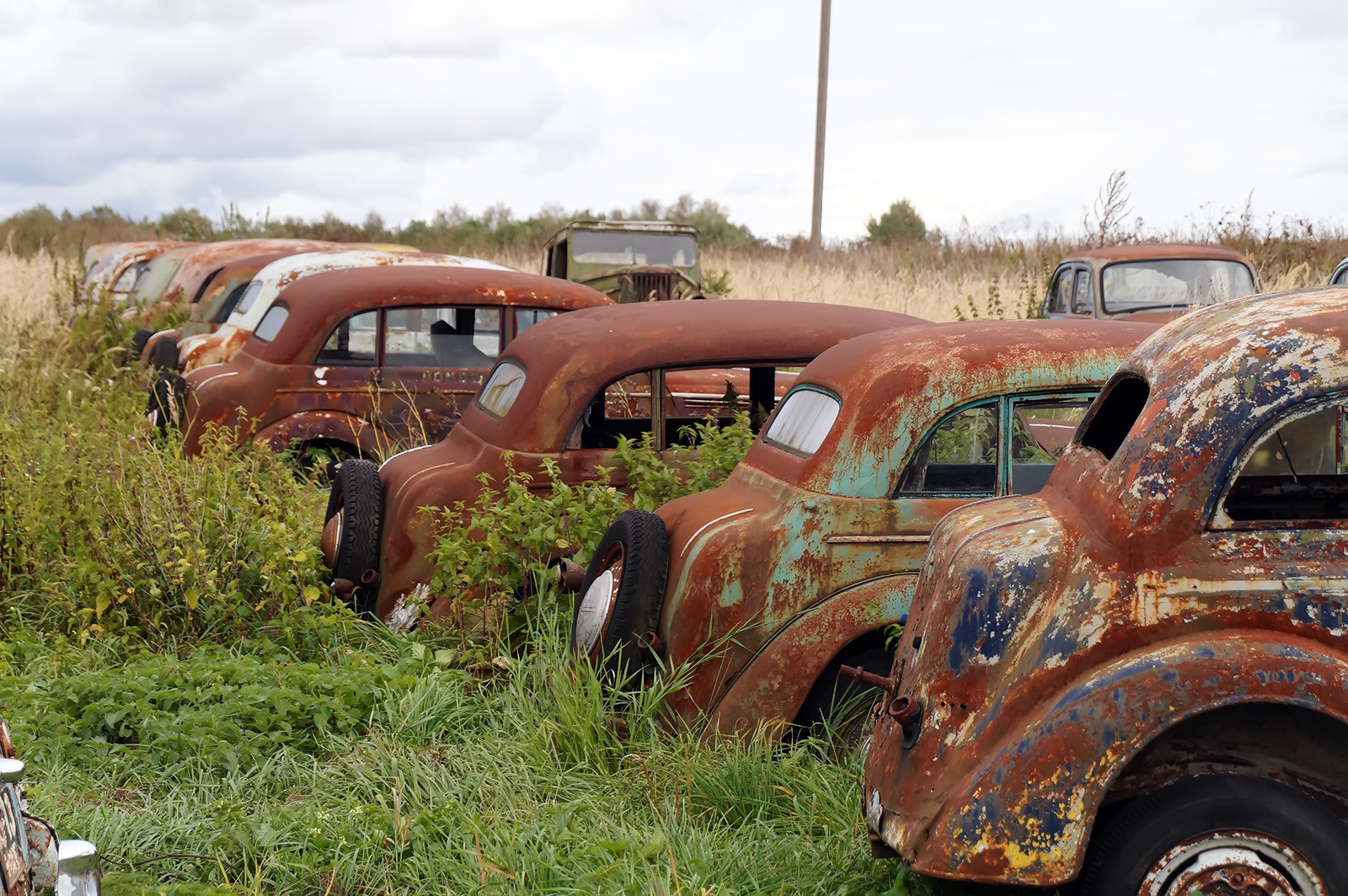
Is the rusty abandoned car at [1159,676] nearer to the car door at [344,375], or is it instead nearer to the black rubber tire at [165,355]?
the car door at [344,375]

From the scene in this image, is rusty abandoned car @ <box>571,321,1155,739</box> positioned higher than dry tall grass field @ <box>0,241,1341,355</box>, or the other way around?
dry tall grass field @ <box>0,241,1341,355</box>

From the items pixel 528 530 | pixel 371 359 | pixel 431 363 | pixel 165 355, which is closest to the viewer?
pixel 528 530

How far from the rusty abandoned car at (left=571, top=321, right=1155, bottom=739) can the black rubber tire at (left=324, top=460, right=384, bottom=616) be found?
152cm

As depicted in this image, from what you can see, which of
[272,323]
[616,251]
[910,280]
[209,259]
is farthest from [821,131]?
[272,323]

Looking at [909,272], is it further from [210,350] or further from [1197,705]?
[1197,705]

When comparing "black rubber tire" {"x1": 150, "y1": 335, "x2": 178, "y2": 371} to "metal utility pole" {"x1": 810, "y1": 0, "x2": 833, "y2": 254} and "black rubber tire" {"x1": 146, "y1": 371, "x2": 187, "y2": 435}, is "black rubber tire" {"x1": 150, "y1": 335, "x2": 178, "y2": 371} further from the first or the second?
"metal utility pole" {"x1": 810, "y1": 0, "x2": 833, "y2": 254}

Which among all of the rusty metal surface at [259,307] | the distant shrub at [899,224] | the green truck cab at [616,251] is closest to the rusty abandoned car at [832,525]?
the rusty metal surface at [259,307]

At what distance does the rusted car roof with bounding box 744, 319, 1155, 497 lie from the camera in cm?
433

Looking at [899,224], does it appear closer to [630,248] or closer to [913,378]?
[630,248]

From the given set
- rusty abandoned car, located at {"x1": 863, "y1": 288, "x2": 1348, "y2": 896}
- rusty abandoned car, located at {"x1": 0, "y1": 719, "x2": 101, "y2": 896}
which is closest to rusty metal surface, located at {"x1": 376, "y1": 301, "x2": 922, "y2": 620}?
rusty abandoned car, located at {"x1": 863, "y1": 288, "x2": 1348, "y2": 896}

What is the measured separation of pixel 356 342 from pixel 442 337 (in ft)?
1.83

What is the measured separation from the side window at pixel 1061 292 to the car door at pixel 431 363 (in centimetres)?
587

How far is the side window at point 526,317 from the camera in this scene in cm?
874

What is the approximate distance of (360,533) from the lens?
583 cm
